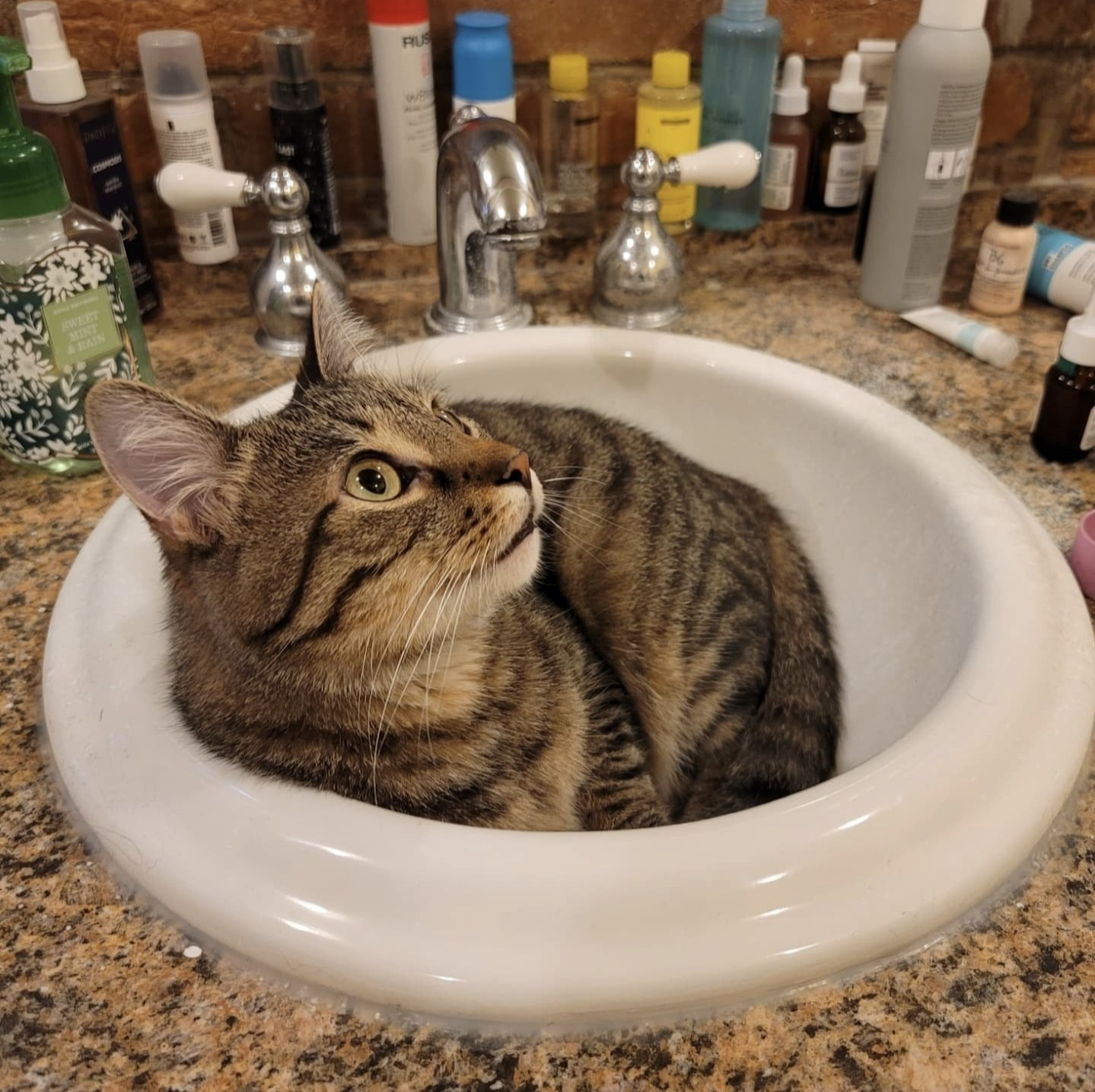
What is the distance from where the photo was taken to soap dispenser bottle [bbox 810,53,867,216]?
128cm

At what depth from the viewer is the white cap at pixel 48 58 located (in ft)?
3.35

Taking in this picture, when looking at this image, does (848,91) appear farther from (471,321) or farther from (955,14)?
(471,321)

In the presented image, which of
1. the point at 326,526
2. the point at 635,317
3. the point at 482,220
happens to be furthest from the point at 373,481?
the point at 635,317

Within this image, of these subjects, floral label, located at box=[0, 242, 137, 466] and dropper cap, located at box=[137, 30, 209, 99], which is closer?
floral label, located at box=[0, 242, 137, 466]

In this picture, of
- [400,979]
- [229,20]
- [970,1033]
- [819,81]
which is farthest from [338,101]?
[970,1033]

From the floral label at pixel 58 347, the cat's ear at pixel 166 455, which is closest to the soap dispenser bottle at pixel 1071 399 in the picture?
the cat's ear at pixel 166 455

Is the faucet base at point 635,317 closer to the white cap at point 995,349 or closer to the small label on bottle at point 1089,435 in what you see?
the white cap at point 995,349

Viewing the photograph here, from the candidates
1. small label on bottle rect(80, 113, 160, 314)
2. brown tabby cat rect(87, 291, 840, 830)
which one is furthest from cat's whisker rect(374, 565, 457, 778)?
small label on bottle rect(80, 113, 160, 314)

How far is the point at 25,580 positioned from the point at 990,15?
4.37 feet

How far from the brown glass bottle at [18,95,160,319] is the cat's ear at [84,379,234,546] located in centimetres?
51

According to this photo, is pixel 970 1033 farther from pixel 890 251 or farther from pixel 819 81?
pixel 819 81

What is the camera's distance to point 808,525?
3.82 ft

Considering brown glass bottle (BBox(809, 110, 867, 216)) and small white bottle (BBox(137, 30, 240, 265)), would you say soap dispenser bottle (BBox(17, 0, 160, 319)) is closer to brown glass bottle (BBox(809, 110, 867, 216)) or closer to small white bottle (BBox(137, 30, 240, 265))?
small white bottle (BBox(137, 30, 240, 265))

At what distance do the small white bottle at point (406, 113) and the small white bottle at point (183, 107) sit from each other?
0.20m
